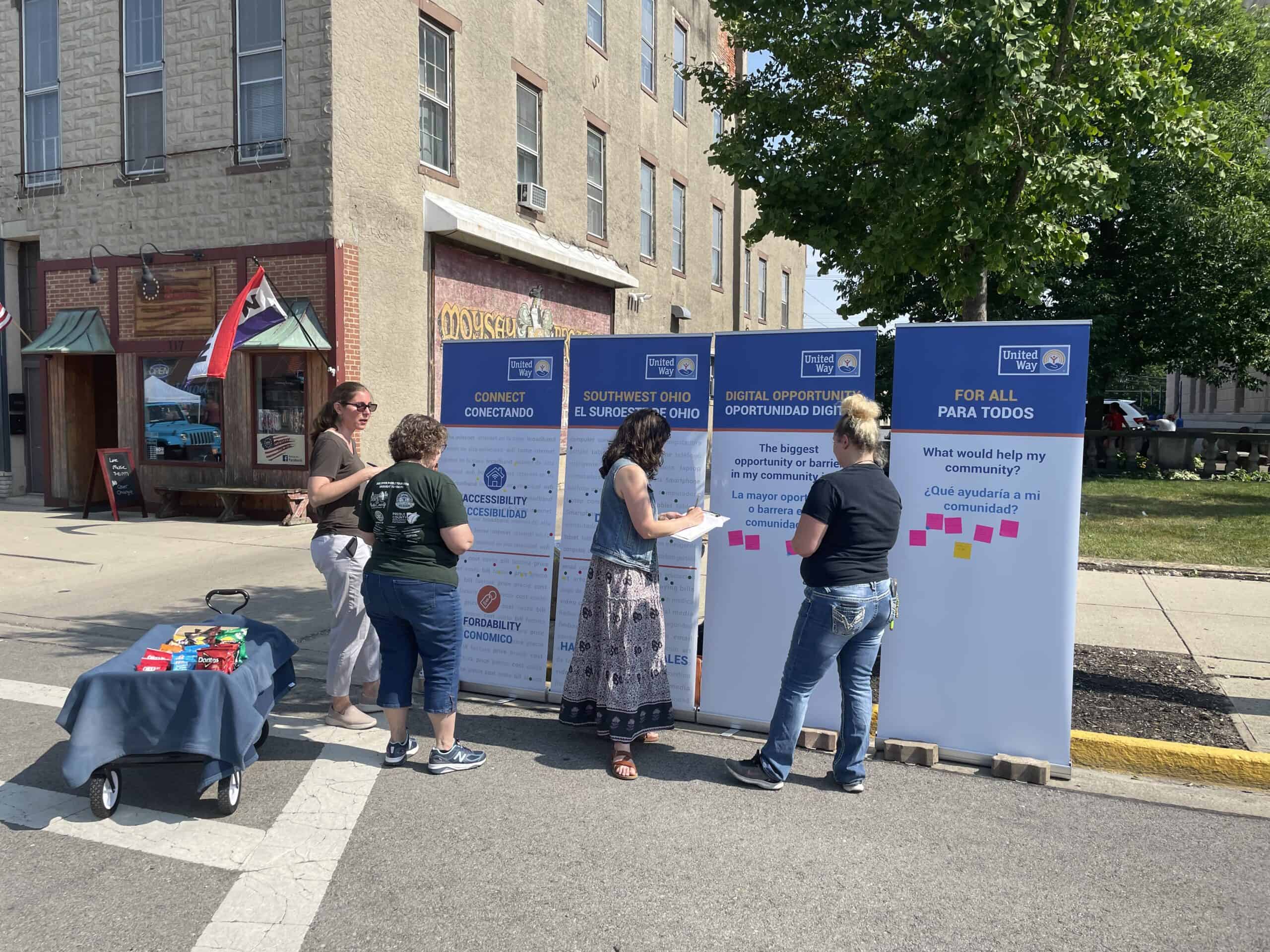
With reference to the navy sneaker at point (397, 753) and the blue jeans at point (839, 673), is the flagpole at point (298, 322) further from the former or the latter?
the blue jeans at point (839, 673)

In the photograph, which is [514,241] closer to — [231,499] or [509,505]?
[231,499]

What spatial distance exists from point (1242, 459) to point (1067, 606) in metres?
18.8

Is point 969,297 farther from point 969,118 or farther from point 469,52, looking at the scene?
point 469,52

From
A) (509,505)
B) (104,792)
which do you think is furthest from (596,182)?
(104,792)

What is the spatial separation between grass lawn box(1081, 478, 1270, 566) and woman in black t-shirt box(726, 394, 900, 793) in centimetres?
708

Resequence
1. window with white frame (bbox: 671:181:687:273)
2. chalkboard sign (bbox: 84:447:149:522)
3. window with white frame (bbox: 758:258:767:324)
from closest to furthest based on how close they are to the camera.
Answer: chalkboard sign (bbox: 84:447:149:522) → window with white frame (bbox: 671:181:687:273) → window with white frame (bbox: 758:258:767:324)

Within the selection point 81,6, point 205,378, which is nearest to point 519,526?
point 205,378

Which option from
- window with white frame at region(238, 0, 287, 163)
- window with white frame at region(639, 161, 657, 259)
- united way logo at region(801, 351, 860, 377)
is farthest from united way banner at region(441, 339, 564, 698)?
window with white frame at region(639, 161, 657, 259)

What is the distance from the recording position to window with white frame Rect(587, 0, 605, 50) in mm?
20109

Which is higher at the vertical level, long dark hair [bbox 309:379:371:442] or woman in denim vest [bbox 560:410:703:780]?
long dark hair [bbox 309:379:371:442]

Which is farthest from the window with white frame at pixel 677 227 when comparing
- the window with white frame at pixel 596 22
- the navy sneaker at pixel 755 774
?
the navy sneaker at pixel 755 774

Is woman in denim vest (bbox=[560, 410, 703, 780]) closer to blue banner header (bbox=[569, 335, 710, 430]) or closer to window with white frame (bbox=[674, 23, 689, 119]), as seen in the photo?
blue banner header (bbox=[569, 335, 710, 430])

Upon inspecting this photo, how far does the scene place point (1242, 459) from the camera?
20.3 metres

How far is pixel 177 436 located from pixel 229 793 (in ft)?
37.9
